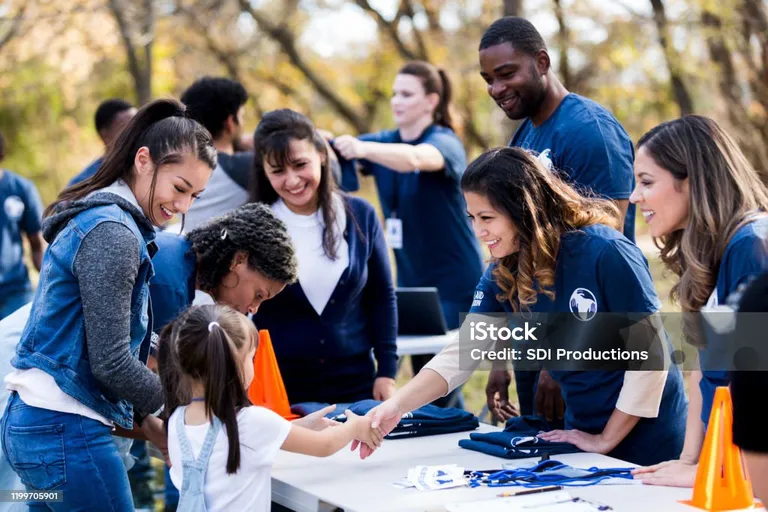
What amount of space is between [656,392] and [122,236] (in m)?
1.43

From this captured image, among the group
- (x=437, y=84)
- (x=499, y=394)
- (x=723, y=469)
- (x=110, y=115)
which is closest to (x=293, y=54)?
(x=110, y=115)

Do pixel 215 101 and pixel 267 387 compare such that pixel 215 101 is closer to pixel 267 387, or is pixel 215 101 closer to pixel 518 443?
pixel 267 387

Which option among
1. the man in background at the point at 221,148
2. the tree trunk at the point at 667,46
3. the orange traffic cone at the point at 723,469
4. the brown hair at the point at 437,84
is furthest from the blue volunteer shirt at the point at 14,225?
the tree trunk at the point at 667,46

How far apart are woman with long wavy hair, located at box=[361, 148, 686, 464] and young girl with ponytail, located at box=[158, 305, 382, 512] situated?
0.44 metres

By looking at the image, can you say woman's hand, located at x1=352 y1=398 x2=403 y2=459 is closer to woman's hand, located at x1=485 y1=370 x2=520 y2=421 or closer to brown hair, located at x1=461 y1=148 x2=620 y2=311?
brown hair, located at x1=461 y1=148 x2=620 y2=311

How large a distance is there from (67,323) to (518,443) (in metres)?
1.19

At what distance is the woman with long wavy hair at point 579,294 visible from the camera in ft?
8.33

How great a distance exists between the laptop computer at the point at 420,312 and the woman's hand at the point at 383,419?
1.60 m

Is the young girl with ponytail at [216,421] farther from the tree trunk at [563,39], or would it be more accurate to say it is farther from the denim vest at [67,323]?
the tree trunk at [563,39]

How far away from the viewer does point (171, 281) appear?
2.79 m

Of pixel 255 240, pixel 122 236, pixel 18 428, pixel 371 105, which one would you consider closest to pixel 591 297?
pixel 255 240

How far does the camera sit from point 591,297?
8.42 feet

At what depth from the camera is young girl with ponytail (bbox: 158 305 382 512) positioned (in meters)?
2.18

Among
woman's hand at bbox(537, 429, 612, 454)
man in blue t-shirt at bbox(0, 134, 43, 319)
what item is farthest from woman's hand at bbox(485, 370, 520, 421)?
man in blue t-shirt at bbox(0, 134, 43, 319)
